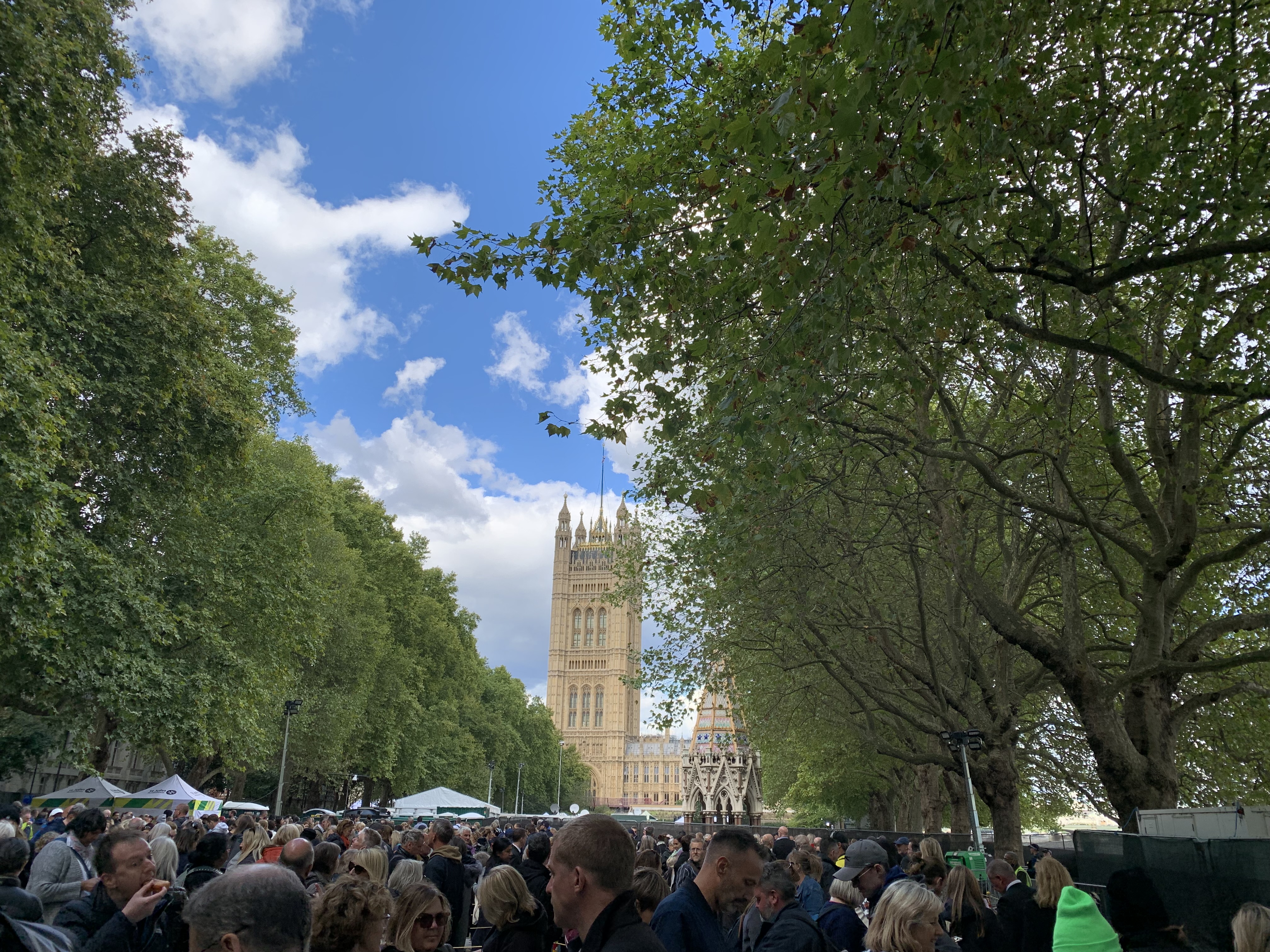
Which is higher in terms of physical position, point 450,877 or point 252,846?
point 252,846

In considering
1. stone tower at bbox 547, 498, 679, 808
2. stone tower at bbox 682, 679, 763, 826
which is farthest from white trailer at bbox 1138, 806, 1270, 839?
stone tower at bbox 547, 498, 679, 808

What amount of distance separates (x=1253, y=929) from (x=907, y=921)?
1.71m

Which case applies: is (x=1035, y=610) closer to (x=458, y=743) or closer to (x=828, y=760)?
(x=828, y=760)

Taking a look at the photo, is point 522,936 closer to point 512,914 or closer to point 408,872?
point 512,914

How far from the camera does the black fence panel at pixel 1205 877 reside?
8891 mm

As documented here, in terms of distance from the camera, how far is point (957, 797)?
25.7 meters

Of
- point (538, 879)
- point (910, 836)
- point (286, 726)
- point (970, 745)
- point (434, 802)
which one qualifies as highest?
point (286, 726)

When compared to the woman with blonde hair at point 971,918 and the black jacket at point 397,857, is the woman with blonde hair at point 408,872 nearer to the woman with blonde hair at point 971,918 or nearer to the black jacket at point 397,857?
the black jacket at point 397,857

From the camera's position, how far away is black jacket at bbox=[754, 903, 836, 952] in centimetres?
448

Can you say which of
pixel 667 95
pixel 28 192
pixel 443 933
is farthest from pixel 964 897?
pixel 28 192

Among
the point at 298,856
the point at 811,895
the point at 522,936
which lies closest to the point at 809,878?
the point at 811,895

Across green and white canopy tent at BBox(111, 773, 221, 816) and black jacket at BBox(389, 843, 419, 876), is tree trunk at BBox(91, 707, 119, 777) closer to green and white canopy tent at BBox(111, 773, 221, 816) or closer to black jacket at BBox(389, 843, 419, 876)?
green and white canopy tent at BBox(111, 773, 221, 816)

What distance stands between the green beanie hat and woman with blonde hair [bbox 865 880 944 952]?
151 cm

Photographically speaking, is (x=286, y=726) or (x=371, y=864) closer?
(x=371, y=864)
